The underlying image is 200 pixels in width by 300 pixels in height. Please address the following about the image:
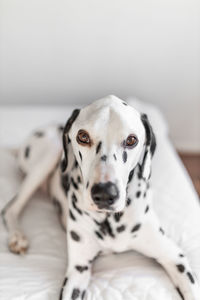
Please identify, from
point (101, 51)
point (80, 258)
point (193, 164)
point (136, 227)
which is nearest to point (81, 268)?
point (80, 258)

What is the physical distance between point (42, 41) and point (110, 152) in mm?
1741

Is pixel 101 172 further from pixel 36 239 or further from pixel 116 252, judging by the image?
pixel 36 239

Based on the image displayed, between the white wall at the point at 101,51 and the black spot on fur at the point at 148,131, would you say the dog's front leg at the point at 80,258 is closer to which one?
the black spot on fur at the point at 148,131

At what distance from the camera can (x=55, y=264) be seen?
4.70 ft

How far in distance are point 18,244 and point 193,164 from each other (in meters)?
1.83

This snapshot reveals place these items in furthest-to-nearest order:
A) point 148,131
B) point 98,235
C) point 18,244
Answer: point 18,244, point 98,235, point 148,131

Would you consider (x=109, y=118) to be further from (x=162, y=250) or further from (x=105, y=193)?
(x=162, y=250)

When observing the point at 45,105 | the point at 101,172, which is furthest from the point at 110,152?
the point at 45,105

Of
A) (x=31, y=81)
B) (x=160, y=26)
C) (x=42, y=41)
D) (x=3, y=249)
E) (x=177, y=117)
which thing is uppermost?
(x=160, y=26)

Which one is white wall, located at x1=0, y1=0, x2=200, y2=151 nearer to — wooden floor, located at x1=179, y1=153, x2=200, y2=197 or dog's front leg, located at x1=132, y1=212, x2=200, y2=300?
wooden floor, located at x1=179, y1=153, x2=200, y2=197

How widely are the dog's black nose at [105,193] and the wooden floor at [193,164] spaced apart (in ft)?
5.52

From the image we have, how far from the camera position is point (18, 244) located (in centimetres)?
150

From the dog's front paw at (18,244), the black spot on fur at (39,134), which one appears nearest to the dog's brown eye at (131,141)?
the dog's front paw at (18,244)

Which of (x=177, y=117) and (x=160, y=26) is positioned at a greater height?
(x=160, y=26)
